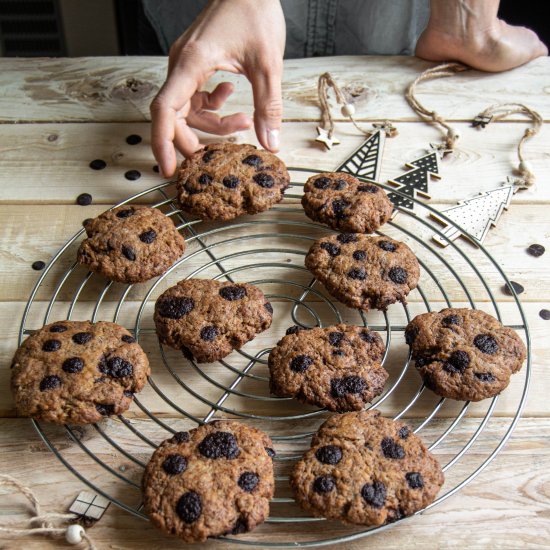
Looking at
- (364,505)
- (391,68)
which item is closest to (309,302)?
(364,505)

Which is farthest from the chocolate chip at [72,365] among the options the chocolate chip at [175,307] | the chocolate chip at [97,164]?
the chocolate chip at [97,164]

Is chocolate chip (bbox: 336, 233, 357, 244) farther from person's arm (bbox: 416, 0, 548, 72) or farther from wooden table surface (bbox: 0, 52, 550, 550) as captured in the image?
person's arm (bbox: 416, 0, 548, 72)

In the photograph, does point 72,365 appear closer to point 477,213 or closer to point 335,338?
point 335,338

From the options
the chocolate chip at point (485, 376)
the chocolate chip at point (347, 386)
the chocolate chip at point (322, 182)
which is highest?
the chocolate chip at point (322, 182)

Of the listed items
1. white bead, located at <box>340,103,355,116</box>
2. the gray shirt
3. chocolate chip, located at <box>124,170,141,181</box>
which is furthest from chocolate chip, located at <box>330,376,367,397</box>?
the gray shirt

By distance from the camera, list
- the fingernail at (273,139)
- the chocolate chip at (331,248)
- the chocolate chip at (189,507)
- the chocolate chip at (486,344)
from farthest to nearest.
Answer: the fingernail at (273,139)
the chocolate chip at (331,248)
the chocolate chip at (486,344)
the chocolate chip at (189,507)

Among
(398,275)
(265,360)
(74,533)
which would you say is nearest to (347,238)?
(398,275)

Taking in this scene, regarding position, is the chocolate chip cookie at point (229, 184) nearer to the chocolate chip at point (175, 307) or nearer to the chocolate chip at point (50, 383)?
the chocolate chip at point (175, 307)

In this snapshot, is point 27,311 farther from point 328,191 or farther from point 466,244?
point 466,244
